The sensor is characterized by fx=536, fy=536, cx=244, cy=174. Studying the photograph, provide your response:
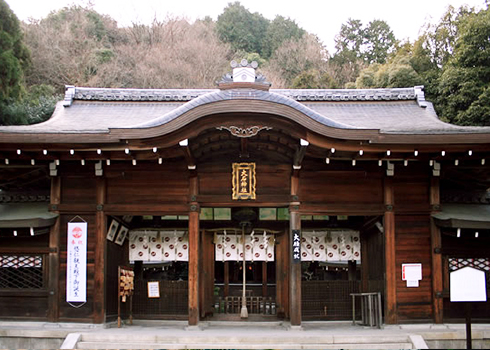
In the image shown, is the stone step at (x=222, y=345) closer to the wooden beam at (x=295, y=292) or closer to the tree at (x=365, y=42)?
the wooden beam at (x=295, y=292)

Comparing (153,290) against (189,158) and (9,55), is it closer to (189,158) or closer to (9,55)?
(189,158)

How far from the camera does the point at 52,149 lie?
34.6 feet

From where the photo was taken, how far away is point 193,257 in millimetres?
11328

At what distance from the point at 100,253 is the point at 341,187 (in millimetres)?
5332

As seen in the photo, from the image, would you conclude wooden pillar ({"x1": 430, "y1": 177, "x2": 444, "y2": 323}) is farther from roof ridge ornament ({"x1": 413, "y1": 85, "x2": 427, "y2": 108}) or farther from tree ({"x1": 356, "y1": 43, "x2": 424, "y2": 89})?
tree ({"x1": 356, "y1": 43, "x2": 424, "y2": 89})

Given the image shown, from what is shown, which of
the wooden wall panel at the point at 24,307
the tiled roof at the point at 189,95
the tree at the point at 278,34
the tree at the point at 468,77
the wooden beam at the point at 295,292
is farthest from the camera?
the tree at the point at 278,34

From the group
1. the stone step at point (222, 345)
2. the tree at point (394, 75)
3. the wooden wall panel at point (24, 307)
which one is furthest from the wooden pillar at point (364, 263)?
the tree at point (394, 75)

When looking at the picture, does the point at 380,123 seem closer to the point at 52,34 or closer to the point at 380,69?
the point at 380,69

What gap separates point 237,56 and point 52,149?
35.5 metres

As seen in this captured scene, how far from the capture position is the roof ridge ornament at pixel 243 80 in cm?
1046

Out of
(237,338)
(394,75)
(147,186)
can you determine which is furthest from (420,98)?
(394,75)

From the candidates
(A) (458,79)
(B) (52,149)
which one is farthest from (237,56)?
(B) (52,149)

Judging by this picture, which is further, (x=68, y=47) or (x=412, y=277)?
(x=68, y=47)

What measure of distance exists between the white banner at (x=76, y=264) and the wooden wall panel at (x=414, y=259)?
6636 mm
